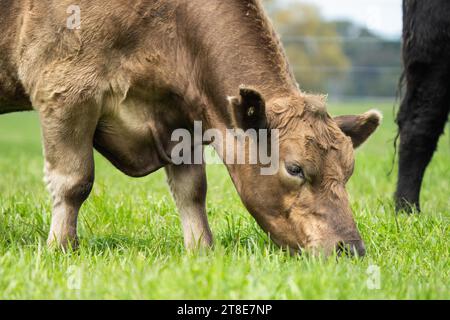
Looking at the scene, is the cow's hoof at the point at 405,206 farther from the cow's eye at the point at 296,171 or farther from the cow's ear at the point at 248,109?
the cow's ear at the point at 248,109

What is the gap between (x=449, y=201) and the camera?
7.39m

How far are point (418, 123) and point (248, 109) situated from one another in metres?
2.90

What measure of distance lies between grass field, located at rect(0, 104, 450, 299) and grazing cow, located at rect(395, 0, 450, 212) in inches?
15.0

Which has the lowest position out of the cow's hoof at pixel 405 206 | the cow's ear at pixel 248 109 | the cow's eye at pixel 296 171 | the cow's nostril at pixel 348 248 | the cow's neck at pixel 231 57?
the cow's hoof at pixel 405 206

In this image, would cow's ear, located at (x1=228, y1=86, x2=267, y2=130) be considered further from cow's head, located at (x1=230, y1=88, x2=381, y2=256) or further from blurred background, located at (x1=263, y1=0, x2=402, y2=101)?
blurred background, located at (x1=263, y1=0, x2=402, y2=101)

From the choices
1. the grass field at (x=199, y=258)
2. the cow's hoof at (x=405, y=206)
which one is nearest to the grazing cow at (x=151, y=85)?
the grass field at (x=199, y=258)

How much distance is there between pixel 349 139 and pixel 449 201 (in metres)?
3.18

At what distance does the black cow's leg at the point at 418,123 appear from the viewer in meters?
6.71

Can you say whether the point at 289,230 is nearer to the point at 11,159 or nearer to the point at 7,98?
the point at 7,98

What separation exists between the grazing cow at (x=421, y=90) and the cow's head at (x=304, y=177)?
203 centimetres

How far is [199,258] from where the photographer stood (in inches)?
166

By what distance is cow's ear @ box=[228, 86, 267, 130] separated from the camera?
14.4 ft

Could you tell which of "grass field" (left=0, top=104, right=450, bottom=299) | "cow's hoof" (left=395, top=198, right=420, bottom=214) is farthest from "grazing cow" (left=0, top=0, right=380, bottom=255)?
"cow's hoof" (left=395, top=198, right=420, bottom=214)

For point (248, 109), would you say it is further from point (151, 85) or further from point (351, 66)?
point (351, 66)
